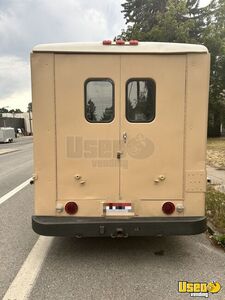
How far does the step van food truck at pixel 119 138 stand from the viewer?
162 inches

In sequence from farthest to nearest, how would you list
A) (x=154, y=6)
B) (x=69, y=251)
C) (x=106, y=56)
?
1. (x=154, y=6)
2. (x=69, y=251)
3. (x=106, y=56)

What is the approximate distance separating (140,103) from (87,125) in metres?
0.74

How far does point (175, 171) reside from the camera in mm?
4270

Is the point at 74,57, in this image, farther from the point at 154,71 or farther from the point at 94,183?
the point at 94,183

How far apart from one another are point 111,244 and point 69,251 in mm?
650

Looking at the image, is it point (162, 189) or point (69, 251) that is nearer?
point (162, 189)

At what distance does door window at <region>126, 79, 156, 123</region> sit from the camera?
4211 millimetres

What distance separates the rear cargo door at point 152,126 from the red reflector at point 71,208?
2.07 ft

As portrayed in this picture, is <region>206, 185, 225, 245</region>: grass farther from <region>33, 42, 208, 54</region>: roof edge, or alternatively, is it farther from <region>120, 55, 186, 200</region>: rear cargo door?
<region>33, 42, 208, 54</region>: roof edge

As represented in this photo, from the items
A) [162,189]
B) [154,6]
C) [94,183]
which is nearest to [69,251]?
[94,183]

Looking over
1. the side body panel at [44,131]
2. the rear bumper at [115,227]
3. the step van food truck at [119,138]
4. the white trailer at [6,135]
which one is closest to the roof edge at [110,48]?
the step van food truck at [119,138]
